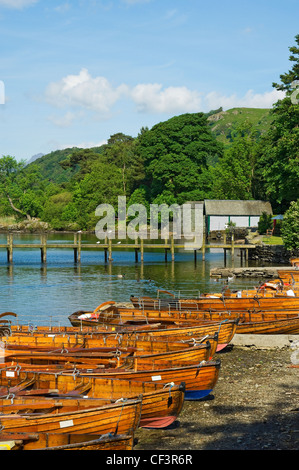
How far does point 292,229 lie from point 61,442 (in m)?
42.2

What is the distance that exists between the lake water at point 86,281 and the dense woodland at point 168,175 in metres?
16.1

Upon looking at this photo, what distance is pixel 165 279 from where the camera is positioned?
4769 cm

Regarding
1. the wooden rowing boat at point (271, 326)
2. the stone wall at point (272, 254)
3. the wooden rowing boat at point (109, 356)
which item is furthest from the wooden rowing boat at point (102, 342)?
the stone wall at point (272, 254)

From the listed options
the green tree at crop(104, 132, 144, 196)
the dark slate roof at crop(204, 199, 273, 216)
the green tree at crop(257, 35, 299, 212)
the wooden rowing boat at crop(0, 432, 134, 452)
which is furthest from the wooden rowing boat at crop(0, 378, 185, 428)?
the green tree at crop(104, 132, 144, 196)

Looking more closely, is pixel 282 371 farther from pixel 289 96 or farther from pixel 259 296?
pixel 289 96

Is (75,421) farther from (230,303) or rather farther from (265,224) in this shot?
(265,224)

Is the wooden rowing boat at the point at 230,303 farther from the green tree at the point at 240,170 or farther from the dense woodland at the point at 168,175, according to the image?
the green tree at the point at 240,170

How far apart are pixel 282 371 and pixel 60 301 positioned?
66.3ft

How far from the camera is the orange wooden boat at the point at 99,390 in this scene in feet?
45.5

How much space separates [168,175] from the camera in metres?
100

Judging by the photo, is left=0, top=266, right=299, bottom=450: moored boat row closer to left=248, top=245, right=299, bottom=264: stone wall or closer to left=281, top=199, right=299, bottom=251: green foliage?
left=281, top=199, right=299, bottom=251: green foliage

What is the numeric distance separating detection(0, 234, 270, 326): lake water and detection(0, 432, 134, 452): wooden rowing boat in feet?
47.7

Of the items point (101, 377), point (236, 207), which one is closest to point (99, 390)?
point (101, 377)
